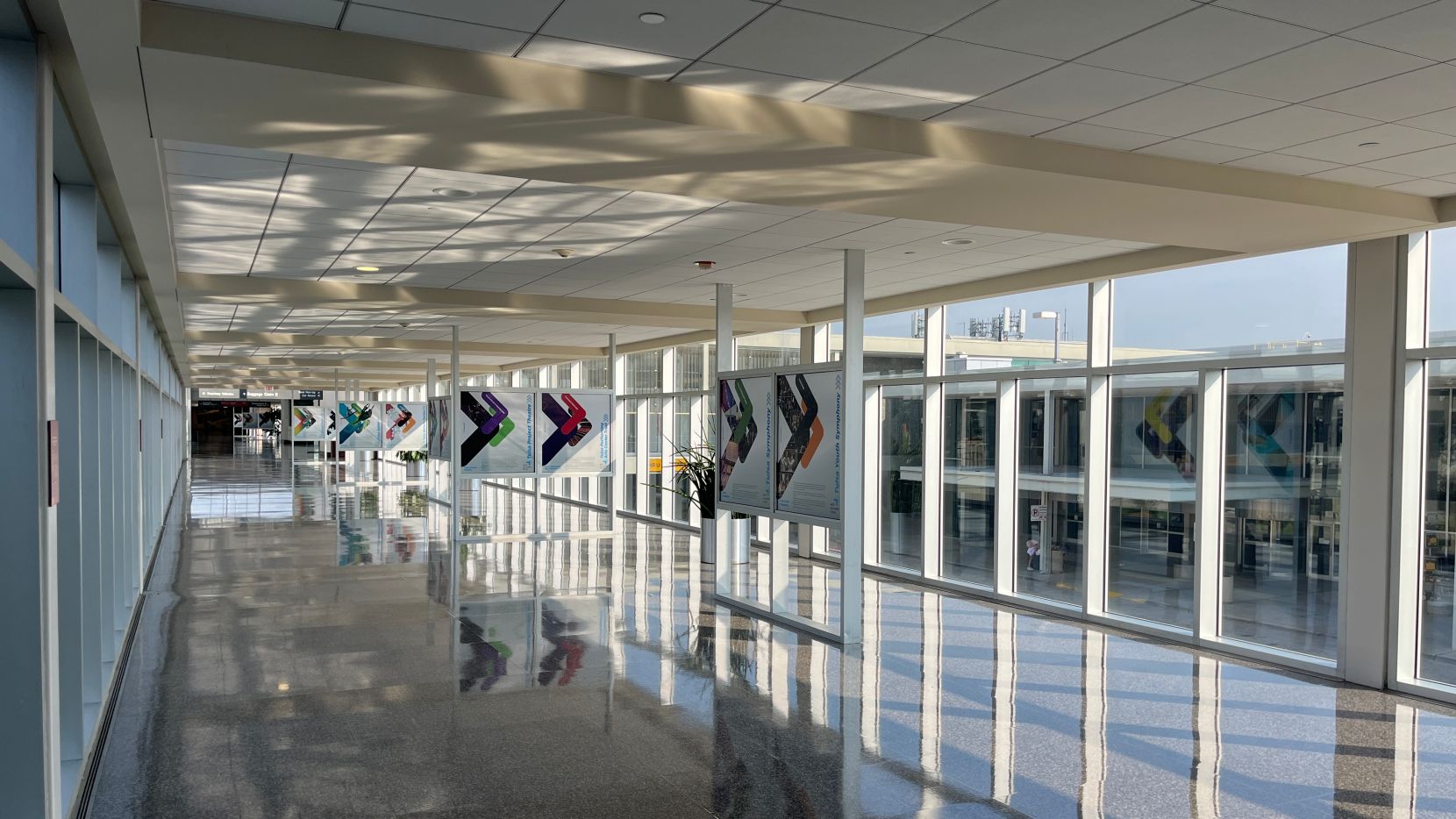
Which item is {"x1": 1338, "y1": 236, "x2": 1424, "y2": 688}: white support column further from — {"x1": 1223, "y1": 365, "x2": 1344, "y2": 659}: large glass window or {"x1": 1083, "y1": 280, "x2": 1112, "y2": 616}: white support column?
{"x1": 1083, "y1": 280, "x2": 1112, "y2": 616}: white support column

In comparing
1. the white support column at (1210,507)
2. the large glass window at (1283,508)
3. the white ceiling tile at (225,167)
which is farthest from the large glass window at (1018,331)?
the white ceiling tile at (225,167)

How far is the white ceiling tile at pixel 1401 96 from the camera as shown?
4.02 metres

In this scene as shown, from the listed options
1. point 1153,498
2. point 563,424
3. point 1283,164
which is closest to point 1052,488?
point 1153,498

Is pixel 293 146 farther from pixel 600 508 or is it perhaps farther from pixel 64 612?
pixel 600 508

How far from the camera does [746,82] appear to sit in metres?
4.27

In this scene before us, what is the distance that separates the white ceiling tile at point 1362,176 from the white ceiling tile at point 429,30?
4306 mm

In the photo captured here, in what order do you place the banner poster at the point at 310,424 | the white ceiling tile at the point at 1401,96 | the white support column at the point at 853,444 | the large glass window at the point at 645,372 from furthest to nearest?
the banner poster at the point at 310,424 < the large glass window at the point at 645,372 < the white support column at the point at 853,444 < the white ceiling tile at the point at 1401,96

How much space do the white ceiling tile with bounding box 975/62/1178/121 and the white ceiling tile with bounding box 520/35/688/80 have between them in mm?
1377

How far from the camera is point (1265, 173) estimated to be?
18.2ft

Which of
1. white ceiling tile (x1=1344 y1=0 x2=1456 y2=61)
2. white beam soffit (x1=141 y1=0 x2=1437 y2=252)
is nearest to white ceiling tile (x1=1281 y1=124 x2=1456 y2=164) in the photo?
white beam soffit (x1=141 y1=0 x2=1437 y2=252)

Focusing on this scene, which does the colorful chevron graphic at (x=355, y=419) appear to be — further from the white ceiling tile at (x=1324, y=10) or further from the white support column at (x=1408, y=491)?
the white ceiling tile at (x=1324, y=10)

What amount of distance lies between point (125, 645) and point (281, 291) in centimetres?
415

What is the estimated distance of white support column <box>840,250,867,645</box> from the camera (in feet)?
25.4

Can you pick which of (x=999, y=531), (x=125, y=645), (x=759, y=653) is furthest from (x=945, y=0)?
(x=999, y=531)
